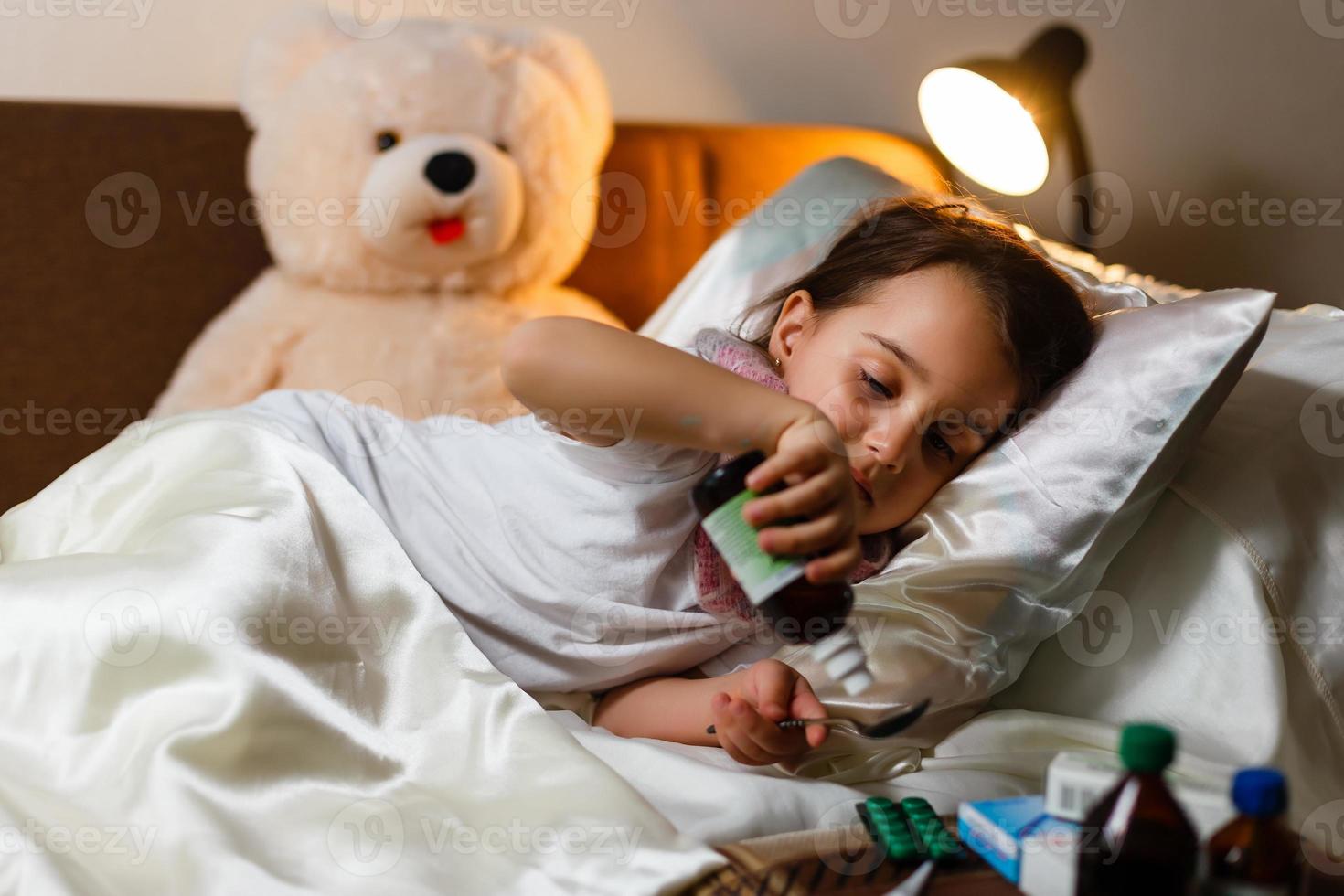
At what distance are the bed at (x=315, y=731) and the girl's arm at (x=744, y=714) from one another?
3 cm

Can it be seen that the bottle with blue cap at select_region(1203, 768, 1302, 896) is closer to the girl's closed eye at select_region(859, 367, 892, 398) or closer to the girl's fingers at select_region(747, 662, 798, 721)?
the girl's fingers at select_region(747, 662, 798, 721)

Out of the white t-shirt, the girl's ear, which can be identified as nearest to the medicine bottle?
the white t-shirt

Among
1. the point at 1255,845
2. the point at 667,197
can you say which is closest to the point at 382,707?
the point at 1255,845

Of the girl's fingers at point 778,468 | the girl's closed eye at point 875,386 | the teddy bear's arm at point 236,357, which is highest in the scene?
the girl's fingers at point 778,468

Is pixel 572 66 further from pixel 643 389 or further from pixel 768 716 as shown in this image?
pixel 768 716

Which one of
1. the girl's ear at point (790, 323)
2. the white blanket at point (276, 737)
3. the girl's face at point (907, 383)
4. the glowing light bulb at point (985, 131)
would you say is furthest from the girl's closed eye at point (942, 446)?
the glowing light bulb at point (985, 131)

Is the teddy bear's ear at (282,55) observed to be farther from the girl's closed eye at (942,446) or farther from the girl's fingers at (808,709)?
the girl's fingers at (808,709)

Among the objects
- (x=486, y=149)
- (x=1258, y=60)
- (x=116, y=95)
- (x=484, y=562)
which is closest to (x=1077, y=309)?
(x=484, y=562)

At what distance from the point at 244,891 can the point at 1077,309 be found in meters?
0.82

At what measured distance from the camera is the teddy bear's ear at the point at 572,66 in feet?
4.98

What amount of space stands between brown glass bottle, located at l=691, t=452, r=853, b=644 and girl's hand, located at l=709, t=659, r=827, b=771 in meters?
0.11

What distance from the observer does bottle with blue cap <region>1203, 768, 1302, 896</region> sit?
47 cm

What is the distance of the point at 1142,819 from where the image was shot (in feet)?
1.66

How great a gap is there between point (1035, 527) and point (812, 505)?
0.31 m
